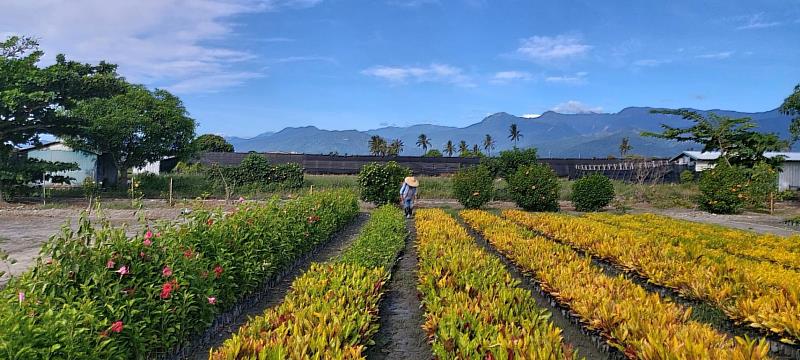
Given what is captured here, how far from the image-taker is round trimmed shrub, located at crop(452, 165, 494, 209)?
1647 centimetres

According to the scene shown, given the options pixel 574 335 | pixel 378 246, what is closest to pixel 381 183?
pixel 378 246

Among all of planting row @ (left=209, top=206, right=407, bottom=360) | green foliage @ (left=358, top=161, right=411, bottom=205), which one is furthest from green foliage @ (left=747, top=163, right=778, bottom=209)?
planting row @ (left=209, top=206, right=407, bottom=360)

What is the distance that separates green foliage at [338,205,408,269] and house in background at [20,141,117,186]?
1907 centimetres

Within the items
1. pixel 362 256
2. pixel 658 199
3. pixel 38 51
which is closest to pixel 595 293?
pixel 362 256

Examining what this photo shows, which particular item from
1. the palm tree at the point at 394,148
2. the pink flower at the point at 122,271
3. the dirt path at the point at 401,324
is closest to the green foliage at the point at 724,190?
the dirt path at the point at 401,324

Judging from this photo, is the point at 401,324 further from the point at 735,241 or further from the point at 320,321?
the point at 735,241

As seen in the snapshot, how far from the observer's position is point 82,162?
25.7 m

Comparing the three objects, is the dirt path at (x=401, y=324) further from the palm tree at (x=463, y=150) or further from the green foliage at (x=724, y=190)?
the palm tree at (x=463, y=150)

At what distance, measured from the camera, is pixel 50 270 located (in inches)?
131

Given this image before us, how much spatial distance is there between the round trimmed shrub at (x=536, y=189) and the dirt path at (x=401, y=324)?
10.0 m

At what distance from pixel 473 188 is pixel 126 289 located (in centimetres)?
1365

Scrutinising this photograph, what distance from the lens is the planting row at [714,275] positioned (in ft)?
14.4

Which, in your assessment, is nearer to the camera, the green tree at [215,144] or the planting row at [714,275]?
the planting row at [714,275]

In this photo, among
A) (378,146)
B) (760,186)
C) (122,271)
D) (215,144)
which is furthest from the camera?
(378,146)
